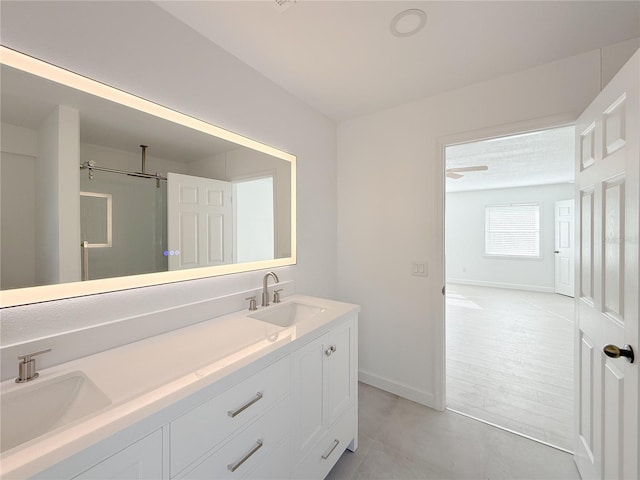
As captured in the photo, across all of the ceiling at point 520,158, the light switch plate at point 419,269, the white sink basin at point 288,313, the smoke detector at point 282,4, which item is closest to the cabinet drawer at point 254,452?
the white sink basin at point 288,313

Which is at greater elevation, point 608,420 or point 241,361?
point 241,361

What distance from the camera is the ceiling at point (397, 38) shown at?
1.26 metres

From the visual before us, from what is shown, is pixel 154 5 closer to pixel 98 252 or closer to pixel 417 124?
pixel 98 252

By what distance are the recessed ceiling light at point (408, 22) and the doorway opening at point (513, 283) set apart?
898mm

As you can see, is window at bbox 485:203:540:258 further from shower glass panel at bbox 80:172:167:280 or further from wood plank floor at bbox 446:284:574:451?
shower glass panel at bbox 80:172:167:280

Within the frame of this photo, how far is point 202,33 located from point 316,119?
3.50ft

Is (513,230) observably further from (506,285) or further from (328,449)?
(328,449)

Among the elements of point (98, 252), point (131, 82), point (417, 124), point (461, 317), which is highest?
point (417, 124)

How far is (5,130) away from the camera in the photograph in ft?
2.96

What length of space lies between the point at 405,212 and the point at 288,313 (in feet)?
4.08

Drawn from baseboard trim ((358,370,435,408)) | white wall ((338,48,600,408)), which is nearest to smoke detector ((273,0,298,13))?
white wall ((338,48,600,408))

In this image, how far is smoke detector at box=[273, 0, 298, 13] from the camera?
1210 mm

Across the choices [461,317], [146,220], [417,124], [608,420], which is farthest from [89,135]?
[461,317]

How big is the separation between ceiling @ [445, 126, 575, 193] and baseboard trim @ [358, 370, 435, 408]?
225 cm
